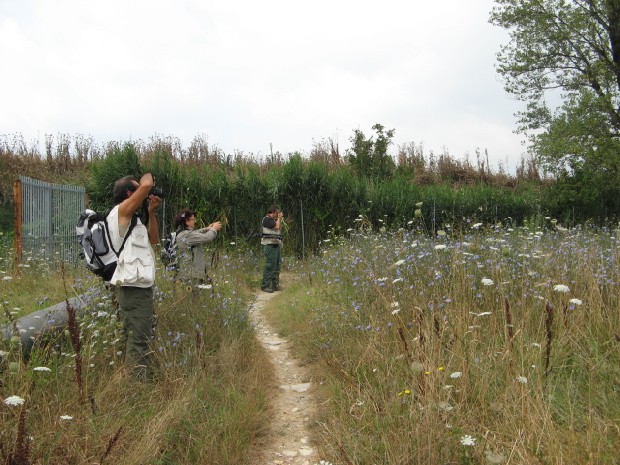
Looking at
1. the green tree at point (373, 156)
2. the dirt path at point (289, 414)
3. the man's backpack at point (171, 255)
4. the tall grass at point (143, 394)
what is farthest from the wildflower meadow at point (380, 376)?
the green tree at point (373, 156)

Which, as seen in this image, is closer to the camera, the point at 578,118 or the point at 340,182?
the point at 340,182

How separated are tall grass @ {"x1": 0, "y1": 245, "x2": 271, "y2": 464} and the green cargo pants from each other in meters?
0.12

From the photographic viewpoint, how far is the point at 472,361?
3.64 m

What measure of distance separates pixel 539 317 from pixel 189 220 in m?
4.93

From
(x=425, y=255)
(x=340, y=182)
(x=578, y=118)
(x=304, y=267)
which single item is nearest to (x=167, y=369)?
(x=425, y=255)

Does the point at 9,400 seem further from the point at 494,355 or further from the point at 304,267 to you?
the point at 304,267

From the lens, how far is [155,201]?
470cm

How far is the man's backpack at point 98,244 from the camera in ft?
13.5

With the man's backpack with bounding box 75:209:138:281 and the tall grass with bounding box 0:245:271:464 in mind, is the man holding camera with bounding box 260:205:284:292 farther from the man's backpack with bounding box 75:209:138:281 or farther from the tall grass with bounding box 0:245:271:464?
the man's backpack with bounding box 75:209:138:281

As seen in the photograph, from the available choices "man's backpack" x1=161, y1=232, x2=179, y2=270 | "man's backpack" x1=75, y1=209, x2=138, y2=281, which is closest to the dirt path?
"man's backpack" x1=161, y1=232, x2=179, y2=270

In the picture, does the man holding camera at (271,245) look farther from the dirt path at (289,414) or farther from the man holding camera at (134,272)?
the man holding camera at (134,272)

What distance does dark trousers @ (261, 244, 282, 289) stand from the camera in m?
10.8

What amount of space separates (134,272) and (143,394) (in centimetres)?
99

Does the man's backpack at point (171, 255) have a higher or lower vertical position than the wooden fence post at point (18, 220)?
lower
